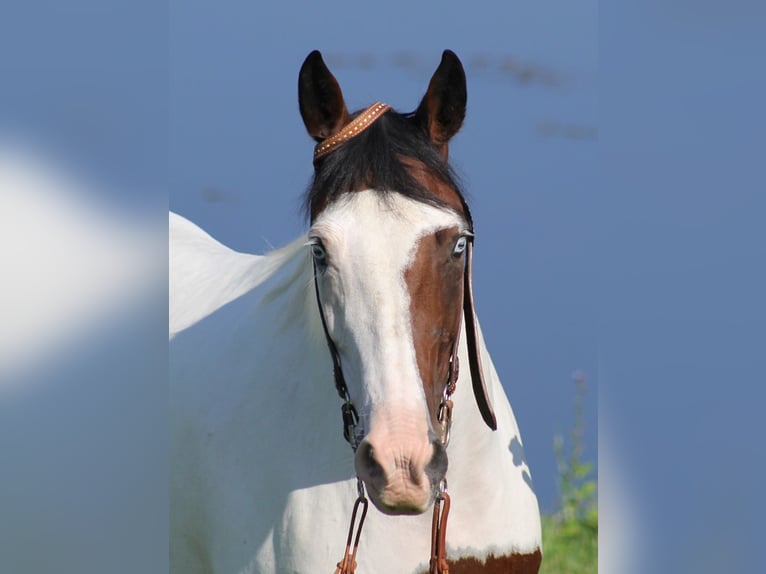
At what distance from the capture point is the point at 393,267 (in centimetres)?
203

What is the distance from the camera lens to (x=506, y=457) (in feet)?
8.39

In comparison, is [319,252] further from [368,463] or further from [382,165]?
[368,463]

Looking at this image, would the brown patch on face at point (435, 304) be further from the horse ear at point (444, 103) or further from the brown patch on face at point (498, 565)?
the brown patch on face at point (498, 565)

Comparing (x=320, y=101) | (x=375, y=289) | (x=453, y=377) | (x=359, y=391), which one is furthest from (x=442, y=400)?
(x=320, y=101)

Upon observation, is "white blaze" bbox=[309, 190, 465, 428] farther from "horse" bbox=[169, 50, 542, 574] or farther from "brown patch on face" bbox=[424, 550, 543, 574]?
"brown patch on face" bbox=[424, 550, 543, 574]

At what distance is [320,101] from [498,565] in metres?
1.14

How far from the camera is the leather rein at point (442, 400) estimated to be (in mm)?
2131

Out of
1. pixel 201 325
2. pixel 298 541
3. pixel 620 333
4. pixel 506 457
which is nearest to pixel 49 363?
pixel 620 333

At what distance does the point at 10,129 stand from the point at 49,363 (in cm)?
28

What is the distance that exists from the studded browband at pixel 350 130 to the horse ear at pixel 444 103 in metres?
0.10

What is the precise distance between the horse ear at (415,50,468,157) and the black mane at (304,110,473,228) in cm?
3

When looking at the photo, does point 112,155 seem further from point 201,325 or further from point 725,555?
point 201,325

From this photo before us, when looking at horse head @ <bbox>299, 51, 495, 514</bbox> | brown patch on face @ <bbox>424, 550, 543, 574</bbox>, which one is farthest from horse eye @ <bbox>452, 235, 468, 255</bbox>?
brown patch on face @ <bbox>424, 550, 543, 574</bbox>

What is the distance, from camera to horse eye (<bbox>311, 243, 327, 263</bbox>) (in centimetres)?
209
